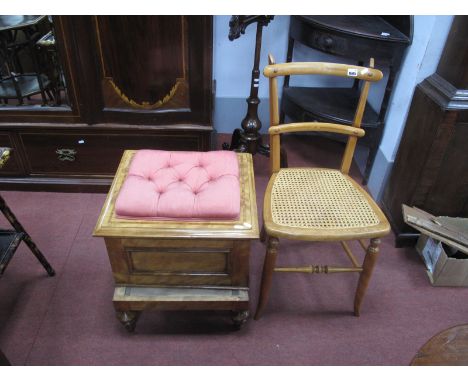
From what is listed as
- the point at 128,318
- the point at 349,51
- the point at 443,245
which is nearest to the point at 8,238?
the point at 128,318

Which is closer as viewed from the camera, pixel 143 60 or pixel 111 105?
pixel 143 60

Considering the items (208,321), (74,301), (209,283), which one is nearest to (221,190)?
(209,283)

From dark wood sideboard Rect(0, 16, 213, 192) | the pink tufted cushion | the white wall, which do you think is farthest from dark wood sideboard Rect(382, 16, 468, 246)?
dark wood sideboard Rect(0, 16, 213, 192)

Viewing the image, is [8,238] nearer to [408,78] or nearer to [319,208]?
[319,208]

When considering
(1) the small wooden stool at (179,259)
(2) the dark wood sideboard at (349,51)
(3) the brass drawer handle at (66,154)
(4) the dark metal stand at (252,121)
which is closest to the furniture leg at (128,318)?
(1) the small wooden stool at (179,259)

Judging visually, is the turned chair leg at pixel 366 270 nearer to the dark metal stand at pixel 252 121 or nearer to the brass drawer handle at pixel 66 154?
the dark metal stand at pixel 252 121

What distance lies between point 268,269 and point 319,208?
31cm

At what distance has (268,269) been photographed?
1.46m

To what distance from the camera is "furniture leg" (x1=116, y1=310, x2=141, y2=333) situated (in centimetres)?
144

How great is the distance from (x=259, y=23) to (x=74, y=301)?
162cm

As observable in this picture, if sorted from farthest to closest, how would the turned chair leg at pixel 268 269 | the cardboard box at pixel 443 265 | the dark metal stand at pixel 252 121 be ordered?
the dark metal stand at pixel 252 121, the cardboard box at pixel 443 265, the turned chair leg at pixel 268 269

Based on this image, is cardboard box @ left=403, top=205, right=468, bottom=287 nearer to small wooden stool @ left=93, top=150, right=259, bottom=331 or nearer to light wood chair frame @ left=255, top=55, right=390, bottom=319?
light wood chair frame @ left=255, top=55, right=390, bottom=319

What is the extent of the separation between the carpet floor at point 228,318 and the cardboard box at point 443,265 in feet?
0.14

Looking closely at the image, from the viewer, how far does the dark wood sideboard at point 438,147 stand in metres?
1.61
